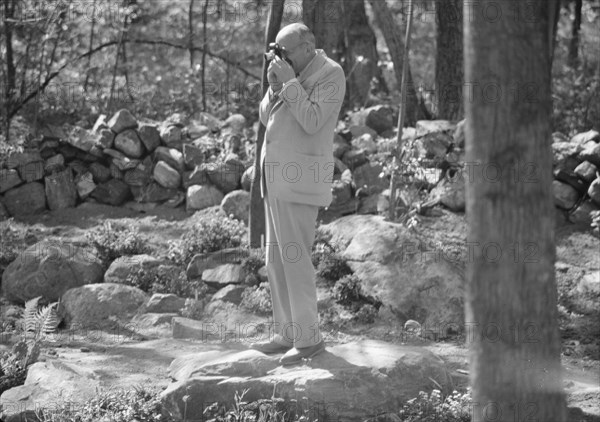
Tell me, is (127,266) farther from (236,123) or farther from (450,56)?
(450,56)

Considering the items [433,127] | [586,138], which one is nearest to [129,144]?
[433,127]

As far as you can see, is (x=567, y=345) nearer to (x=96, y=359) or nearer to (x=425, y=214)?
(x=425, y=214)

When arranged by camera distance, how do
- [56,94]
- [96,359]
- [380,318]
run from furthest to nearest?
[56,94]
[380,318]
[96,359]

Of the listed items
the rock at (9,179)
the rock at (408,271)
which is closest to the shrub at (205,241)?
the rock at (408,271)

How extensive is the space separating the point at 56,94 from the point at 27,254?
4.97m

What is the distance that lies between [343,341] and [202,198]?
13.5ft

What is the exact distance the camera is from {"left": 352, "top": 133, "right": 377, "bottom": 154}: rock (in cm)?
1195

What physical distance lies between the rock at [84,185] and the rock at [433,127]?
14.8ft

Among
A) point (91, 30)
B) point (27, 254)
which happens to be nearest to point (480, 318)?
point (27, 254)

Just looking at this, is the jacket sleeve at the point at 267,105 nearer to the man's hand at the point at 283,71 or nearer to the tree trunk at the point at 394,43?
the man's hand at the point at 283,71

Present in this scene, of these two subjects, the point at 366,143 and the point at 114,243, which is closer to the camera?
the point at 114,243

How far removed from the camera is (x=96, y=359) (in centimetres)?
805

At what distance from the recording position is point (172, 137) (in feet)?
42.0

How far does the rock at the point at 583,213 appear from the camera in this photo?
10.3m
